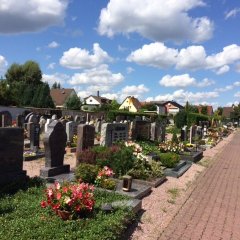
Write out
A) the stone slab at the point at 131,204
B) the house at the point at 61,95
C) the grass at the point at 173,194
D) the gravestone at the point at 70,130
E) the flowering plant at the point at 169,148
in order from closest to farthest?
1. the stone slab at the point at 131,204
2. the grass at the point at 173,194
3. the flowering plant at the point at 169,148
4. the gravestone at the point at 70,130
5. the house at the point at 61,95

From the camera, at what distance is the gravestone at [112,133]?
14.9 m

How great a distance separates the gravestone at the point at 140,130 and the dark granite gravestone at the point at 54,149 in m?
8.99

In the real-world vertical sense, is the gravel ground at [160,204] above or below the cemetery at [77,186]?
below

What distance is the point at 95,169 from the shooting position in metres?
9.31

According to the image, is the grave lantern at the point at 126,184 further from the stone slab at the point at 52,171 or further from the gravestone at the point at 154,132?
the gravestone at the point at 154,132

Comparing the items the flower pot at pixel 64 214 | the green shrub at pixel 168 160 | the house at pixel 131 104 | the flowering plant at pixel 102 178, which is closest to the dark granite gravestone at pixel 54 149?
the flowering plant at pixel 102 178

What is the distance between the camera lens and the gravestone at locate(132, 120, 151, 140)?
1981 centimetres

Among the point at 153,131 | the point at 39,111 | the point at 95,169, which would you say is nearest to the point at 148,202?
the point at 95,169

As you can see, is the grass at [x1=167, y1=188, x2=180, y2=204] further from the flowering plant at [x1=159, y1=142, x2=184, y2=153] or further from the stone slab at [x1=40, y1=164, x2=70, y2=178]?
the flowering plant at [x1=159, y1=142, x2=184, y2=153]

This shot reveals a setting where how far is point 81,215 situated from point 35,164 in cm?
765

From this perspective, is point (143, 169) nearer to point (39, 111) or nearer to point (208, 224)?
point (208, 224)

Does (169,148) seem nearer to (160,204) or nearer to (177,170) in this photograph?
(177,170)

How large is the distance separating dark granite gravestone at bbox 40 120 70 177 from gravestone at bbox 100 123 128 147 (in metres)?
3.96

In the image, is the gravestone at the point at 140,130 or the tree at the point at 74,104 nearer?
the gravestone at the point at 140,130
